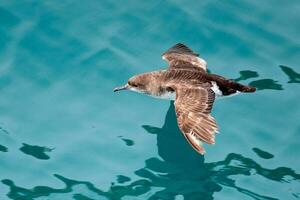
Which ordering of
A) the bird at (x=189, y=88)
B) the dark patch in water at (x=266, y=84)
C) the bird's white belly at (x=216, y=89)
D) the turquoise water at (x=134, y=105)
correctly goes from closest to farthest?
the bird at (x=189, y=88)
the turquoise water at (x=134, y=105)
the bird's white belly at (x=216, y=89)
the dark patch in water at (x=266, y=84)

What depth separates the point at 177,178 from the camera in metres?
10.7

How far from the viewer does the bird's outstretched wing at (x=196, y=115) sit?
9.34 metres

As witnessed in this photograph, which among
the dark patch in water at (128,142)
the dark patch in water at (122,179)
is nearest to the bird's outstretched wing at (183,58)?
the dark patch in water at (128,142)

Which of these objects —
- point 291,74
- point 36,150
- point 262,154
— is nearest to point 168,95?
point 262,154

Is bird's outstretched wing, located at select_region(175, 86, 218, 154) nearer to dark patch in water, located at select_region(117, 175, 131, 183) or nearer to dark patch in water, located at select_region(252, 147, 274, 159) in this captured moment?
dark patch in water, located at select_region(252, 147, 274, 159)

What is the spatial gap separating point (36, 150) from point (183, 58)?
2820 mm

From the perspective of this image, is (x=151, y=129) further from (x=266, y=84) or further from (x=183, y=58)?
(x=266, y=84)

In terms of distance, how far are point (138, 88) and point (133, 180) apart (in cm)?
164

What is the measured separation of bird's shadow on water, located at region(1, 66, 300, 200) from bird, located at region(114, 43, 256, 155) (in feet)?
2.89

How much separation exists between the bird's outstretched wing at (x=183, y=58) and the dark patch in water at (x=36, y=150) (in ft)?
7.81

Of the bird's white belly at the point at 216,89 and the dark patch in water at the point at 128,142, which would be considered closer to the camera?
the bird's white belly at the point at 216,89

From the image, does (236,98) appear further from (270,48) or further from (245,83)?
(270,48)

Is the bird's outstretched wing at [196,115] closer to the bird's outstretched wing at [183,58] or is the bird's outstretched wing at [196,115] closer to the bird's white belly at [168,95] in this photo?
the bird's white belly at [168,95]

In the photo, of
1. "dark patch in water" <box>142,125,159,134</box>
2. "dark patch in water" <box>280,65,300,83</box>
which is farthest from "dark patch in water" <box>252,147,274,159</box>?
"dark patch in water" <box>280,65,300,83</box>
